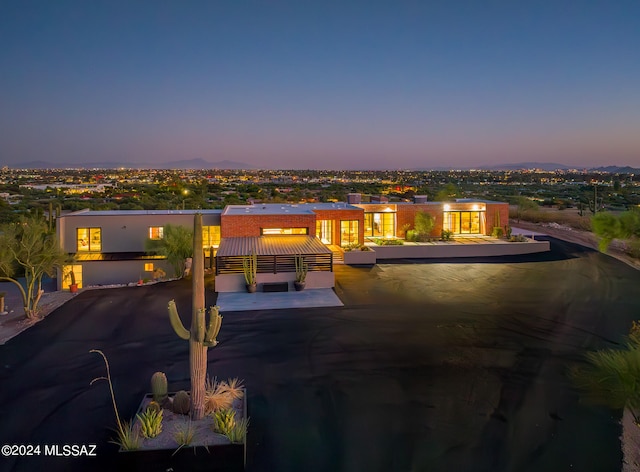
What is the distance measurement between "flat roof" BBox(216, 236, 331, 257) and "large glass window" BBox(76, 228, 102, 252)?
5900 millimetres

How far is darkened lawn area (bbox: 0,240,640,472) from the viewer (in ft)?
23.7

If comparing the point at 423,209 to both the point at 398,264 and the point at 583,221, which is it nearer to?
the point at 398,264

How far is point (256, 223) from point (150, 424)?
15.6 meters

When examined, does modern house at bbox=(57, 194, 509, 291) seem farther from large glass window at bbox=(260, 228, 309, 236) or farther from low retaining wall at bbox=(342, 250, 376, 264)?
low retaining wall at bbox=(342, 250, 376, 264)

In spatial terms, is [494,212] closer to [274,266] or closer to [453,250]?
[453,250]

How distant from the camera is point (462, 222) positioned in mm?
28938

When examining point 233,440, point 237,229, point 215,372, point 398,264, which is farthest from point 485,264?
point 233,440

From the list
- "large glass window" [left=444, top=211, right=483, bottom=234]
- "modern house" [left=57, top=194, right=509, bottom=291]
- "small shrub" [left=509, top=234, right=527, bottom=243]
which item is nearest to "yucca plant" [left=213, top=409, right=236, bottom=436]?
"modern house" [left=57, top=194, right=509, bottom=291]

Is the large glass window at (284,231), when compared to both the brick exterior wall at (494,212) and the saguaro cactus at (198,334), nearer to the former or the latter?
the brick exterior wall at (494,212)

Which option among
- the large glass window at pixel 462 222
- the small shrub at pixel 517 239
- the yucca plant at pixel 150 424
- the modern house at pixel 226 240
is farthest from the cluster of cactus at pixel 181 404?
the large glass window at pixel 462 222

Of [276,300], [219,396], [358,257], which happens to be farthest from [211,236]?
[219,396]

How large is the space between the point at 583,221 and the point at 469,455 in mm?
36411

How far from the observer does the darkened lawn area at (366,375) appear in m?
7.21

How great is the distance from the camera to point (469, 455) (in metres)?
7.10
